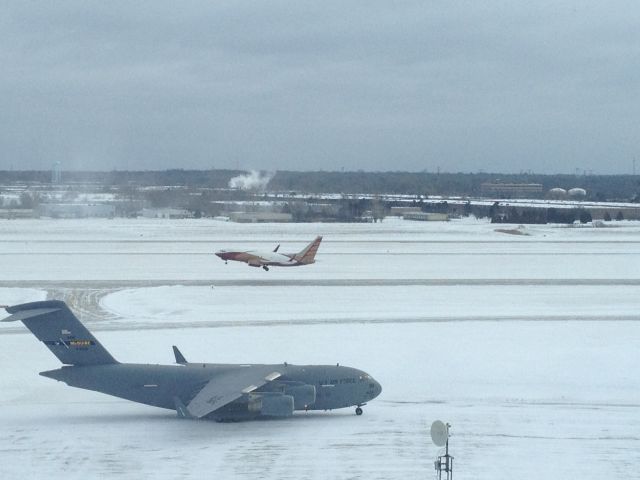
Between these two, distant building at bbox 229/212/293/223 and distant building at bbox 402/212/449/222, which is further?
distant building at bbox 402/212/449/222

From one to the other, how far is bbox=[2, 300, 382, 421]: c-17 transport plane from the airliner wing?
0.12 ft

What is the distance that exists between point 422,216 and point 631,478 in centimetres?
11446

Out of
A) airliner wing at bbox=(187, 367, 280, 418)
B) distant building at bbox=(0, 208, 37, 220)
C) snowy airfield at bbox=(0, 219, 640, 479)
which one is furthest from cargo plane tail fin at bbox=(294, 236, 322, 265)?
distant building at bbox=(0, 208, 37, 220)

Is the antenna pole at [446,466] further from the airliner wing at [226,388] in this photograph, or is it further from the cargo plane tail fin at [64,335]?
the cargo plane tail fin at [64,335]

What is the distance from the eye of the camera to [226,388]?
25.7 meters

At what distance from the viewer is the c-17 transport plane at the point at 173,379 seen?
87.1 feet

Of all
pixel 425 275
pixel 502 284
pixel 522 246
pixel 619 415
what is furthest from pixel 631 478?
pixel 522 246

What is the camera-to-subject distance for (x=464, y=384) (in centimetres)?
3081

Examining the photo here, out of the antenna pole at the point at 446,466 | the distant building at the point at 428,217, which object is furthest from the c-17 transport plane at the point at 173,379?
the distant building at the point at 428,217

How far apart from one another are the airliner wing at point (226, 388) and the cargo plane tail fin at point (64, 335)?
140 inches

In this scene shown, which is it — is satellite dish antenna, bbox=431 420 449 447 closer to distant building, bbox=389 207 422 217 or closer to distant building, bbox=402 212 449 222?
distant building, bbox=402 212 449 222

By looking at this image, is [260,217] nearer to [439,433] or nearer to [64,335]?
[64,335]

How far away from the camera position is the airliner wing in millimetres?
24531

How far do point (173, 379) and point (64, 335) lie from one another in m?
3.59
